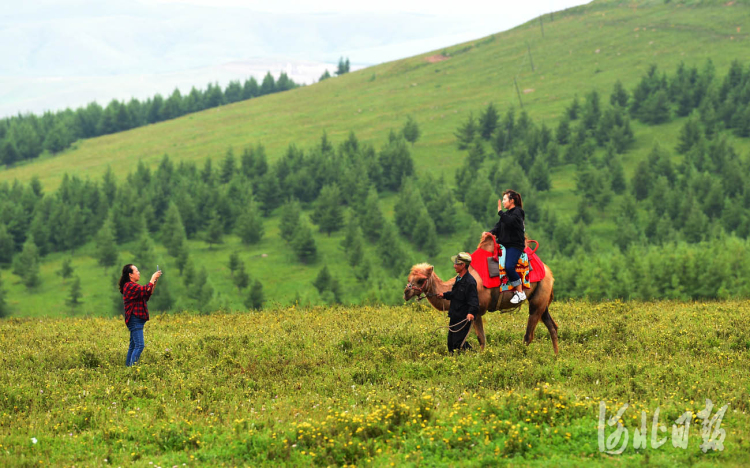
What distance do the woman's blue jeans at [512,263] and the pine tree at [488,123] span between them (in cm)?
12281

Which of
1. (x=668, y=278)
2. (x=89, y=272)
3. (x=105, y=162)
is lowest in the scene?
(x=668, y=278)

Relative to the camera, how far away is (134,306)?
1448 cm

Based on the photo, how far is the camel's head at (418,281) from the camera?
47.4 ft

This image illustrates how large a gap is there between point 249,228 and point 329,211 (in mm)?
13939

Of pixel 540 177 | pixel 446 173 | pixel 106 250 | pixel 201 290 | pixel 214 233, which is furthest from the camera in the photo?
pixel 446 173

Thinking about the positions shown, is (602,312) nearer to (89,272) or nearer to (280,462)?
(280,462)

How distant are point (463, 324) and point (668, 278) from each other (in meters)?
60.8

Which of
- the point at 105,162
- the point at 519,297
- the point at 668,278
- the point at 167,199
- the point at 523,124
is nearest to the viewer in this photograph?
the point at 519,297

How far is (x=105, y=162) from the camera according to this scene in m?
151

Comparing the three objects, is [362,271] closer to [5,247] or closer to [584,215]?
[584,215]

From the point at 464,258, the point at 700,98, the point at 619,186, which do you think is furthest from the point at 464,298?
the point at 700,98

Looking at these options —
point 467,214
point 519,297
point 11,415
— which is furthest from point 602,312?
point 467,214

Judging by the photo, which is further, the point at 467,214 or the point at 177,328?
the point at 467,214

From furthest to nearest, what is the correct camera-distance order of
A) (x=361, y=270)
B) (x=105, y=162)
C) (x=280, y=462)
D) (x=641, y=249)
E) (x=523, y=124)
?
1. (x=105, y=162)
2. (x=523, y=124)
3. (x=361, y=270)
4. (x=641, y=249)
5. (x=280, y=462)
